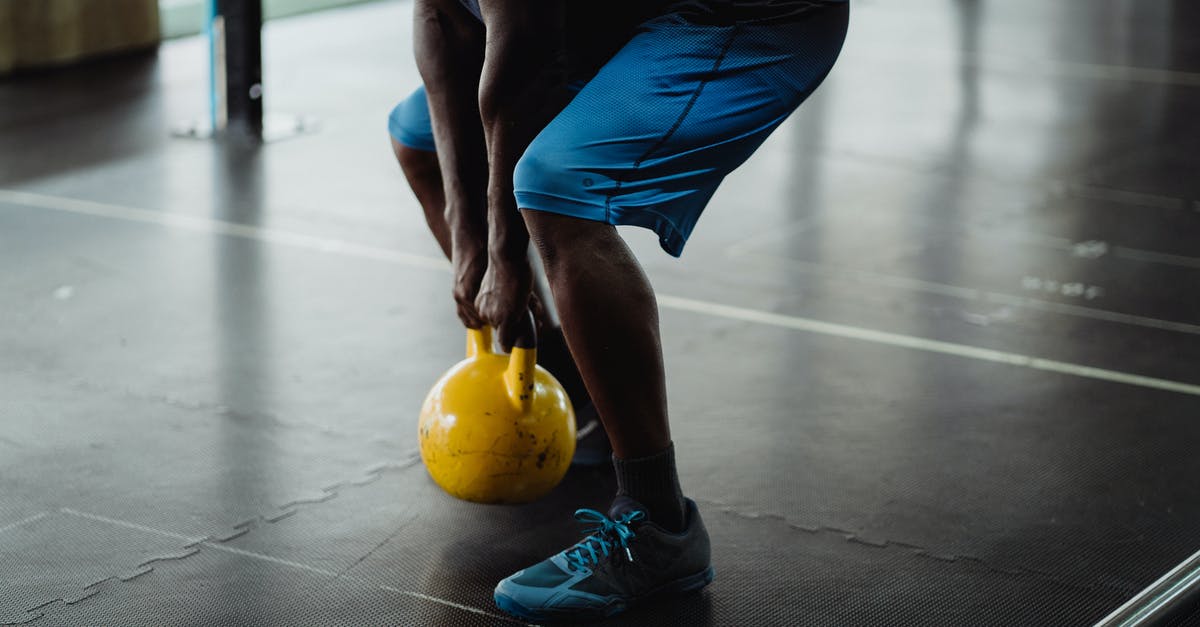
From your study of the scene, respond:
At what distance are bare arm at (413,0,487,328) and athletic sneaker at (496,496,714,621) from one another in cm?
43

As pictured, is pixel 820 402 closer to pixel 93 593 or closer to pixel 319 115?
pixel 93 593

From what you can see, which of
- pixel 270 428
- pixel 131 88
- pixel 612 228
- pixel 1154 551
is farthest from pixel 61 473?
pixel 131 88

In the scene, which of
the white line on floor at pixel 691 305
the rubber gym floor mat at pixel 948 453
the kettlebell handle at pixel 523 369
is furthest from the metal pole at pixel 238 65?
the kettlebell handle at pixel 523 369

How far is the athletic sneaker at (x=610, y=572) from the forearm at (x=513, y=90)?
1.51 ft

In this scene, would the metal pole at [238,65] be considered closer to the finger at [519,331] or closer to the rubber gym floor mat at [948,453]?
the rubber gym floor mat at [948,453]

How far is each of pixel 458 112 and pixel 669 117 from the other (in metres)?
0.45

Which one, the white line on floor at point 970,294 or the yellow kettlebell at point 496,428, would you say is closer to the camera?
the yellow kettlebell at point 496,428

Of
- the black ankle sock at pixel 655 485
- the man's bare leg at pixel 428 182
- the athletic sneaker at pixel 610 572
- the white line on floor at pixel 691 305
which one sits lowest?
the white line on floor at pixel 691 305

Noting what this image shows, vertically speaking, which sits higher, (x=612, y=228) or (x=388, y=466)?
(x=612, y=228)

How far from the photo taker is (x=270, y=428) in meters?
3.15

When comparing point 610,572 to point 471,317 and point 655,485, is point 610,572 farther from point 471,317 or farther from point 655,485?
point 471,317

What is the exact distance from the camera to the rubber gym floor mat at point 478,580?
238 centimetres

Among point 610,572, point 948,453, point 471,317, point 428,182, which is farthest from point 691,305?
point 610,572

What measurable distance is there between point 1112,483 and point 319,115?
416cm
